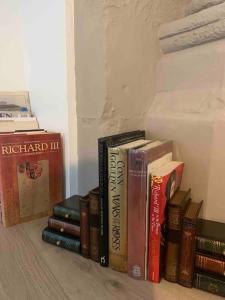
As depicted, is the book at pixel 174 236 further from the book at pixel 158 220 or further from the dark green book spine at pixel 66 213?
the dark green book spine at pixel 66 213

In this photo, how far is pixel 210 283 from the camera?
50 centimetres

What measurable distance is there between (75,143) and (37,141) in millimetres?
128

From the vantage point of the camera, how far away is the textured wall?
705mm

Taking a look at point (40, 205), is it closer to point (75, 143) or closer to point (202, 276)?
point (75, 143)

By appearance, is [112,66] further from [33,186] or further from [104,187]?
[33,186]

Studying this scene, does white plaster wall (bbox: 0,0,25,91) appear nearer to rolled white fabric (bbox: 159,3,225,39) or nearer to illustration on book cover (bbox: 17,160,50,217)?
illustration on book cover (bbox: 17,160,50,217)

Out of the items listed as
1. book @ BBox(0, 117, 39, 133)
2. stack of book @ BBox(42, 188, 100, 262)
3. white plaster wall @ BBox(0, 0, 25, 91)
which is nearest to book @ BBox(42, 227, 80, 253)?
stack of book @ BBox(42, 188, 100, 262)

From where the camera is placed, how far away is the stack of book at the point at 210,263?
1.64 feet

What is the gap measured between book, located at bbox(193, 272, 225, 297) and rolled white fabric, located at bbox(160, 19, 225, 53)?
62 centimetres

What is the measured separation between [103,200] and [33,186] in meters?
0.34

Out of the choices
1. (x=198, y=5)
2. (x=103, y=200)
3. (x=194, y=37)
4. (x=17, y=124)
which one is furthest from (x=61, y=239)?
(x=198, y=5)

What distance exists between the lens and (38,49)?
3.03ft

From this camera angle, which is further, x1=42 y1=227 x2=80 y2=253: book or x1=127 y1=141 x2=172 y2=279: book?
x1=42 y1=227 x2=80 y2=253: book

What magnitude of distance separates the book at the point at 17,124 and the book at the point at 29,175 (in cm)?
14
